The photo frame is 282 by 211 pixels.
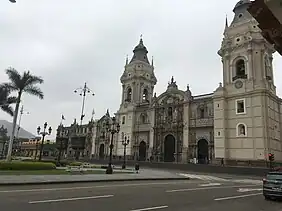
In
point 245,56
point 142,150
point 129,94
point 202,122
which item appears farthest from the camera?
point 129,94

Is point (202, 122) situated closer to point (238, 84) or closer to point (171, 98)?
point (238, 84)

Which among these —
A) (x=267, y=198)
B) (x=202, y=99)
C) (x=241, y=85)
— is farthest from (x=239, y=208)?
(x=202, y=99)

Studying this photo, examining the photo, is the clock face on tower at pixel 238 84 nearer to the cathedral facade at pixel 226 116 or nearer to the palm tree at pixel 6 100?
the cathedral facade at pixel 226 116

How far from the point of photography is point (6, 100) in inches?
1355

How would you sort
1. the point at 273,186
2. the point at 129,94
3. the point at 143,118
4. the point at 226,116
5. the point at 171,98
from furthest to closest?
the point at 129,94 < the point at 143,118 < the point at 171,98 < the point at 226,116 < the point at 273,186

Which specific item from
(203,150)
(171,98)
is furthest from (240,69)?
(203,150)

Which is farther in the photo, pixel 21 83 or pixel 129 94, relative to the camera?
pixel 129 94

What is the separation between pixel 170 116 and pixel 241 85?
606 inches

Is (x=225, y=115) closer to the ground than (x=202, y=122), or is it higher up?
higher up

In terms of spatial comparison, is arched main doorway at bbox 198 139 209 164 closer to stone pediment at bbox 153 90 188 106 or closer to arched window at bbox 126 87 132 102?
stone pediment at bbox 153 90 188 106

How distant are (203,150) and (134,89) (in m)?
22.5

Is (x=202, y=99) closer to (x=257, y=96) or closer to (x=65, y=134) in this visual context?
(x=257, y=96)

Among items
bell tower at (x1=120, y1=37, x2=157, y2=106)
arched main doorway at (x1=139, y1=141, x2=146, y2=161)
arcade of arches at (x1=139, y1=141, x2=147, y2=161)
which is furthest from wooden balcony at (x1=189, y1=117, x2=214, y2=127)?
bell tower at (x1=120, y1=37, x2=157, y2=106)

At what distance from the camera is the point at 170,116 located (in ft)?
176
